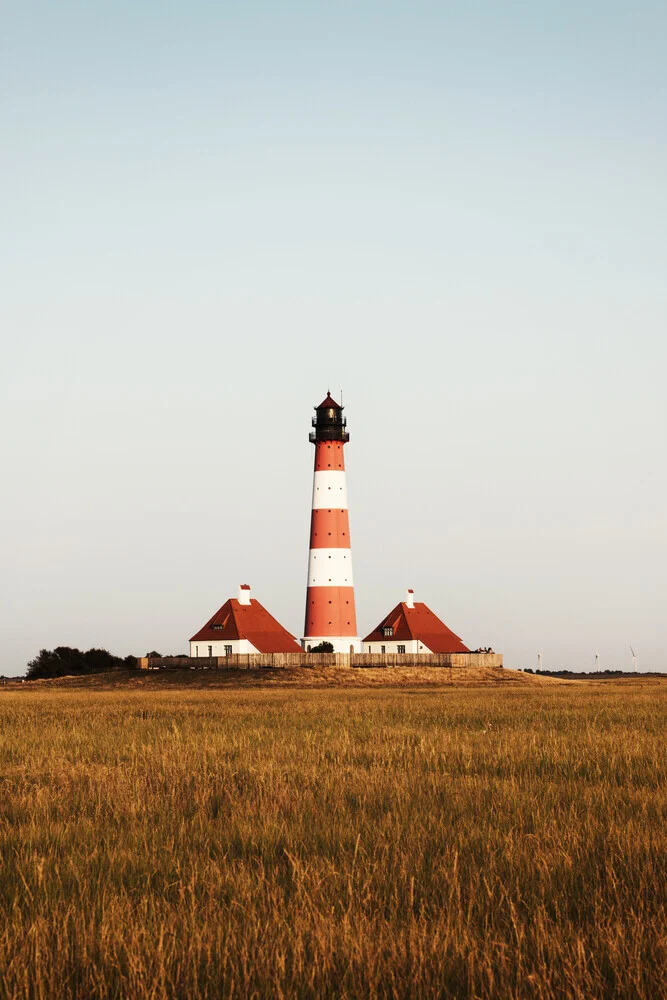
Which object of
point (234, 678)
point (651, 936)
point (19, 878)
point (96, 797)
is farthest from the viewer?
point (234, 678)

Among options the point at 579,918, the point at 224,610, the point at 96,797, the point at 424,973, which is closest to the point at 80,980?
the point at 424,973

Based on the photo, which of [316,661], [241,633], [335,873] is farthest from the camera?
[241,633]

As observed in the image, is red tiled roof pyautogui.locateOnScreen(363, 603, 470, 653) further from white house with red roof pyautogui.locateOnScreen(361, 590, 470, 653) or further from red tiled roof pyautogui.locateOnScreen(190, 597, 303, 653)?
red tiled roof pyautogui.locateOnScreen(190, 597, 303, 653)

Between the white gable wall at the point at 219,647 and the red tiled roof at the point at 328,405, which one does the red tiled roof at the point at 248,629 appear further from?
the red tiled roof at the point at 328,405

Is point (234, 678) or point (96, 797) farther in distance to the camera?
point (234, 678)

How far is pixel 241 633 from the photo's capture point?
7881 centimetres

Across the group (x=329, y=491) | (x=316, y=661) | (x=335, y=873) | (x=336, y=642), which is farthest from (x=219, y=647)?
(x=335, y=873)

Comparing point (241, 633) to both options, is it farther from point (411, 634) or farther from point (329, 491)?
point (329, 491)

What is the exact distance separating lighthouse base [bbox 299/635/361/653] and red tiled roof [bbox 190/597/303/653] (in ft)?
33.1

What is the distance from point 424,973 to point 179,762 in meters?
8.50

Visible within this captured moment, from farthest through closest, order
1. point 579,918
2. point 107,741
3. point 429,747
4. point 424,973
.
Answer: point 107,741 < point 429,747 < point 579,918 < point 424,973

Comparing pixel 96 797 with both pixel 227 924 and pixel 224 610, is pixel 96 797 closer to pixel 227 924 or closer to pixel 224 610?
pixel 227 924

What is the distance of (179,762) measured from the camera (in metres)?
13.2

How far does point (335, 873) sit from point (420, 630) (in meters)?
76.5
